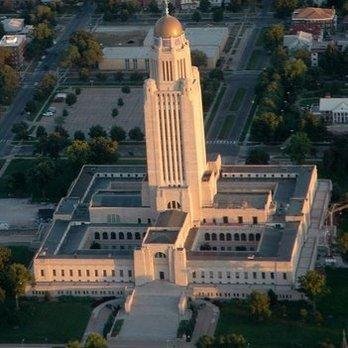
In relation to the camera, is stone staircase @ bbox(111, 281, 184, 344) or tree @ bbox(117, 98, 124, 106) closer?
stone staircase @ bbox(111, 281, 184, 344)

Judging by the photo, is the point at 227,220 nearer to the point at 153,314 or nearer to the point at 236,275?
the point at 236,275

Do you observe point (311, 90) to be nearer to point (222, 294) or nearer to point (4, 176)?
point (4, 176)

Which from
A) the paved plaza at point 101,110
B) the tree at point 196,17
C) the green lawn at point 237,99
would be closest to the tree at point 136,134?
the paved plaza at point 101,110

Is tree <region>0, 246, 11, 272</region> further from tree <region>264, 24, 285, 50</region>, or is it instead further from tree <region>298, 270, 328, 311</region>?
tree <region>264, 24, 285, 50</region>

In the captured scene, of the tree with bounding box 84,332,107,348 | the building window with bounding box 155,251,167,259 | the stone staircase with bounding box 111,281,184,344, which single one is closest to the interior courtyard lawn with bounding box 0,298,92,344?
the stone staircase with bounding box 111,281,184,344

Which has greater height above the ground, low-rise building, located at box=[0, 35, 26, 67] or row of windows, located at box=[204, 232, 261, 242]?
row of windows, located at box=[204, 232, 261, 242]

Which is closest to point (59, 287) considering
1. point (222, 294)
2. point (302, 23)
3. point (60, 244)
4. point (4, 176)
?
point (60, 244)

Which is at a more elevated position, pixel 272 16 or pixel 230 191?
pixel 230 191
